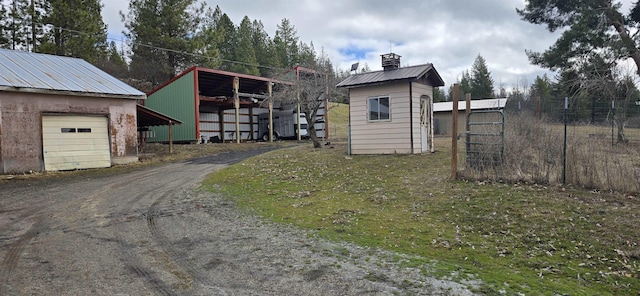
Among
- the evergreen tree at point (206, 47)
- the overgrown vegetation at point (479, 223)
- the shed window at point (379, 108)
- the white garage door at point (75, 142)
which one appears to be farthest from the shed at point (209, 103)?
the overgrown vegetation at point (479, 223)

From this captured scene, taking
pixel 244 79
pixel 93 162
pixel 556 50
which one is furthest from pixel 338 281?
pixel 244 79

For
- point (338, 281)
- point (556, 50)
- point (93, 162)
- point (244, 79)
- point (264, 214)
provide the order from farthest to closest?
point (244, 79) → point (556, 50) → point (93, 162) → point (264, 214) → point (338, 281)

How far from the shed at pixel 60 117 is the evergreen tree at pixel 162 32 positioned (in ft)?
43.7

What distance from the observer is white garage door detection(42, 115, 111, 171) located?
13.0 m

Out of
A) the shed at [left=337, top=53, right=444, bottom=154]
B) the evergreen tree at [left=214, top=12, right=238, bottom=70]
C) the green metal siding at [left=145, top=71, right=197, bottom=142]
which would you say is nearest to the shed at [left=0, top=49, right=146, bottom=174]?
the green metal siding at [left=145, top=71, right=197, bottom=142]

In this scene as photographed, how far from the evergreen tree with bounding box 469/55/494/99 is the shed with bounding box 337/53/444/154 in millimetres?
44620

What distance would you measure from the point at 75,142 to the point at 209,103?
13.0 metres

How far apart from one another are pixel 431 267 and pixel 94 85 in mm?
15042

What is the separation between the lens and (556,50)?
59.4ft

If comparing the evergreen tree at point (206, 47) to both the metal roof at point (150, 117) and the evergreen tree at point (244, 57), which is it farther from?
the metal roof at point (150, 117)

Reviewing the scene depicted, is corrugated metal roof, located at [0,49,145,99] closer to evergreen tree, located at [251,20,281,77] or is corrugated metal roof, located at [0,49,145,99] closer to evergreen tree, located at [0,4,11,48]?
evergreen tree, located at [0,4,11,48]

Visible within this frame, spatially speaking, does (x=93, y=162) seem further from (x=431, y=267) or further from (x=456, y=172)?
(x=431, y=267)

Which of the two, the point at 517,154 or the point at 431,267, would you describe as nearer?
the point at 431,267

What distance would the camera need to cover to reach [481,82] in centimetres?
5606
